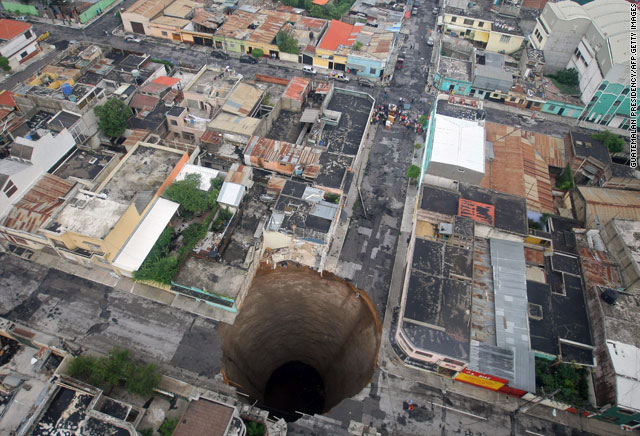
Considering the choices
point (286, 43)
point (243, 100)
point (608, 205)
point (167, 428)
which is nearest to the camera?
point (167, 428)

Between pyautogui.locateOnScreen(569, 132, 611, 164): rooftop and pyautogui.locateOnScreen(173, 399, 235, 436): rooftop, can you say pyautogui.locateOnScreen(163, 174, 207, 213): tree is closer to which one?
pyautogui.locateOnScreen(173, 399, 235, 436): rooftop

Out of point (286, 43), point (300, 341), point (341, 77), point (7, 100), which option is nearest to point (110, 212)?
point (300, 341)

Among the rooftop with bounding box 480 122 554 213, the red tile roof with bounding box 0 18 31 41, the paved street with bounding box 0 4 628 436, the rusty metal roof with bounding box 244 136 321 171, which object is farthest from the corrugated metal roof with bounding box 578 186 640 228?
the red tile roof with bounding box 0 18 31 41

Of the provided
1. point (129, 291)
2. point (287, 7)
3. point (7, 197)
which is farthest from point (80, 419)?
point (287, 7)

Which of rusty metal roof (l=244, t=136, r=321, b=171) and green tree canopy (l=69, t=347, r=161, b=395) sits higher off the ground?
rusty metal roof (l=244, t=136, r=321, b=171)

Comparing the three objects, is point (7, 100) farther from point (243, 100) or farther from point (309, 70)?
point (309, 70)

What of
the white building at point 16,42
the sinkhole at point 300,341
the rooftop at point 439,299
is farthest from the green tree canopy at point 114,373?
the white building at point 16,42
